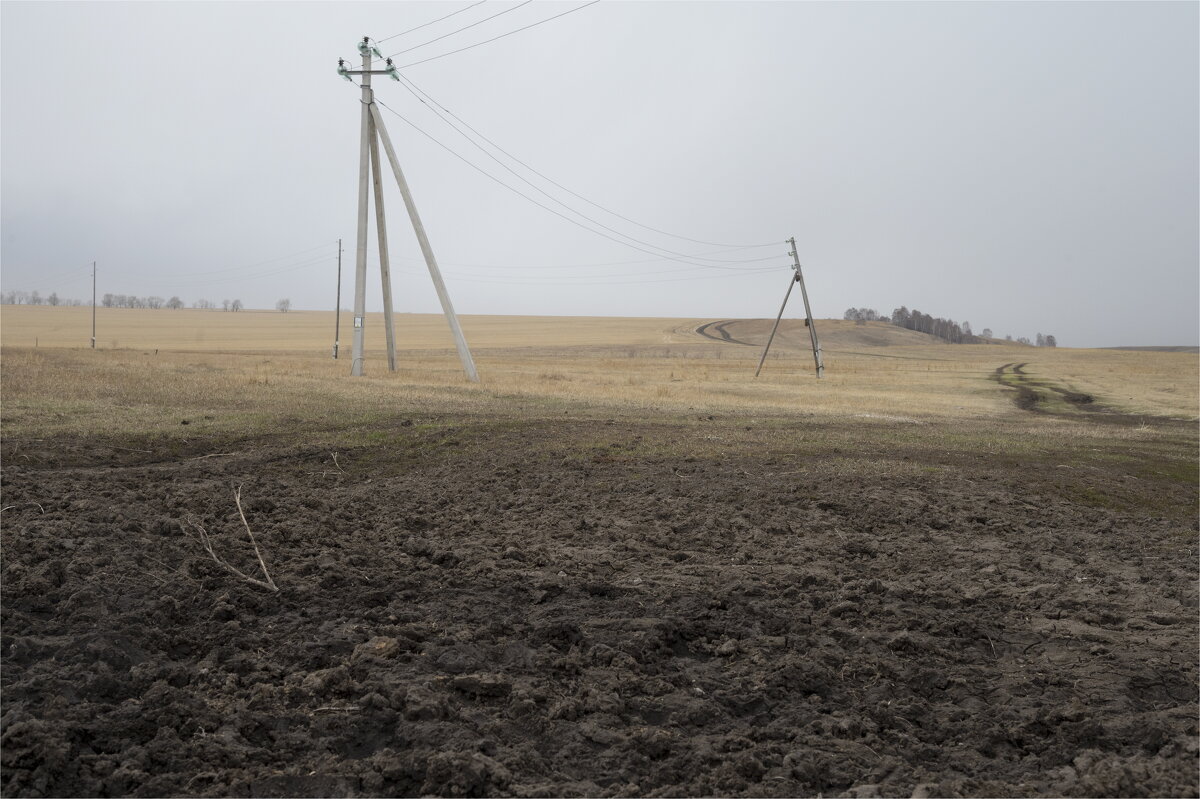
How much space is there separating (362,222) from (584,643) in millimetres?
25365

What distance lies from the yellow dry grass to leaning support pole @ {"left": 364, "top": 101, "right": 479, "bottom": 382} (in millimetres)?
877

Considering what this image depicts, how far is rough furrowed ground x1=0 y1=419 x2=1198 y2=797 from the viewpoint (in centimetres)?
325

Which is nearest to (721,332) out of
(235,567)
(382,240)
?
(382,240)

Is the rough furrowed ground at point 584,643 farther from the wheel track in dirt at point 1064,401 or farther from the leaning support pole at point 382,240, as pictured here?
the leaning support pole at point 382,240

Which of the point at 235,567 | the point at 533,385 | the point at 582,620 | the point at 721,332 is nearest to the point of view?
the point at 582,620

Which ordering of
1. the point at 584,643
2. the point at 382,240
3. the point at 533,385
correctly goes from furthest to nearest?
the point at 382,240
the point at 533,385
the point at 584,643

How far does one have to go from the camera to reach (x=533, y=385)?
26453 millimetres

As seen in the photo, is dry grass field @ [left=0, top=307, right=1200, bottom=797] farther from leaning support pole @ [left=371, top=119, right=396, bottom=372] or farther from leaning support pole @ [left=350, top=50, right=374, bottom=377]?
leaning support pole @ [left=371, top=119, right=396, bottom=372]

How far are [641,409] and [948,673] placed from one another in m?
15.9

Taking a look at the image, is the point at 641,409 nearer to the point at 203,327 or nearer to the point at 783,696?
the point at 783,696

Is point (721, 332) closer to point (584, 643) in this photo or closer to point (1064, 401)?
point (1064, 401)

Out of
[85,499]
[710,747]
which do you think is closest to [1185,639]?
[710,747]

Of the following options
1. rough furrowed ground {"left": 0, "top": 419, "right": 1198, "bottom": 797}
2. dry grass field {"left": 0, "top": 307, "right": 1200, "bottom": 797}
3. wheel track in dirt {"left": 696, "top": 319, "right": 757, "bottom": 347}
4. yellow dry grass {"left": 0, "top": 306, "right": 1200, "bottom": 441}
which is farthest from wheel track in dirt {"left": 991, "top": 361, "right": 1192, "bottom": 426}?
wheel track in dirt {"left": 696, "top": 319, "right": 757, "bottom": 347}

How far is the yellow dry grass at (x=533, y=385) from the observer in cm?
1628
